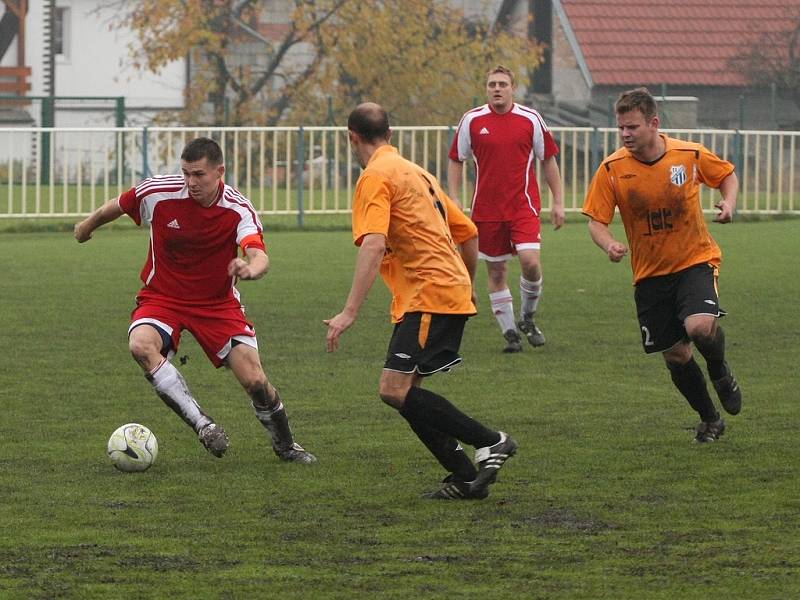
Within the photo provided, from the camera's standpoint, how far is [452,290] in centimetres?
697

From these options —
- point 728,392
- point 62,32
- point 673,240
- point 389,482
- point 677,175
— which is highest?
point 62,32

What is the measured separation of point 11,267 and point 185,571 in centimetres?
1348

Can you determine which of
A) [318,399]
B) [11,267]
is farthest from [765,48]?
[318,399]

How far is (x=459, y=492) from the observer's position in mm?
6973

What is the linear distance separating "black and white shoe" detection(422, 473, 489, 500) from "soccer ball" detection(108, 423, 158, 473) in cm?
144

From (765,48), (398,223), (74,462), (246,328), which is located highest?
(765,48)

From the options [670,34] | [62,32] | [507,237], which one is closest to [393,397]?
[507,237]

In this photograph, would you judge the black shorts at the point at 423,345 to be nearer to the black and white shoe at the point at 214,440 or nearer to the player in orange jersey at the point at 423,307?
the player in orange jersey at the point at 423,307

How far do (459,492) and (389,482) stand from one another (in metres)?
0.51

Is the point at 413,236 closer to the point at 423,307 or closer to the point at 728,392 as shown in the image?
the point at 423,307

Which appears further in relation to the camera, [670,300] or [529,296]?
[529,296]

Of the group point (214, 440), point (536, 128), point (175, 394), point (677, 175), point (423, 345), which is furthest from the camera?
point (536, 128)

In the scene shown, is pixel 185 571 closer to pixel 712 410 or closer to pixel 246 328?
pixel 246 328

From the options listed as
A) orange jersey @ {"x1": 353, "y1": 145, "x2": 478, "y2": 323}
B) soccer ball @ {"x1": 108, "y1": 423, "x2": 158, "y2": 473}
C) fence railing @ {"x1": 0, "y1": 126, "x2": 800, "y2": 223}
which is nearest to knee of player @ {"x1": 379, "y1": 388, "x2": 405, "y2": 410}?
orange jersey @ {"x1": 353, "y1": 145, "x2": 478, "y2": 323}
